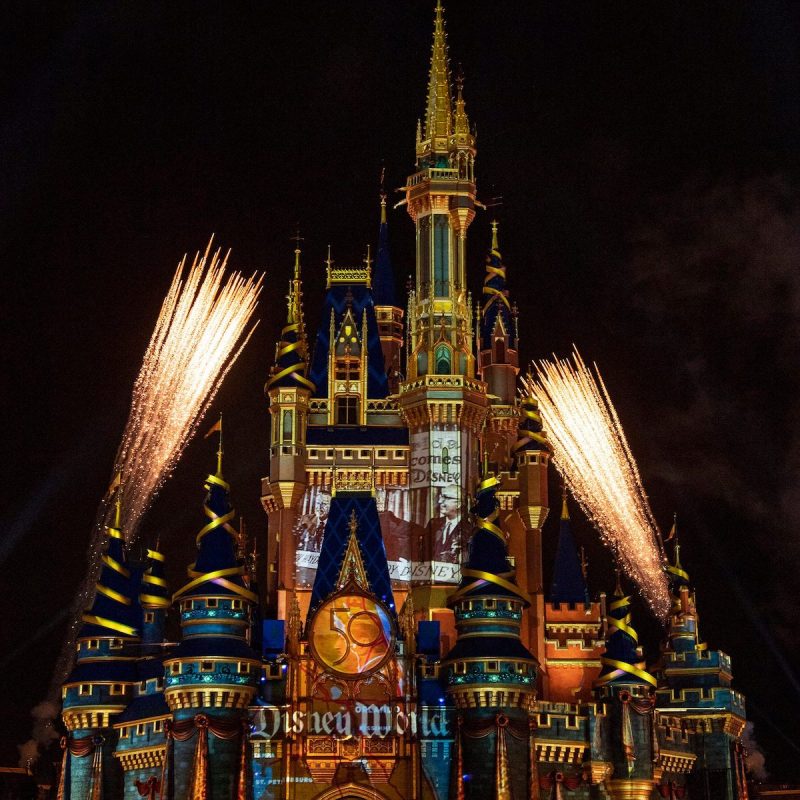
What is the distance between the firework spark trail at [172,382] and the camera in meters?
96.6

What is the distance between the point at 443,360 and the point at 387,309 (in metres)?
9.34

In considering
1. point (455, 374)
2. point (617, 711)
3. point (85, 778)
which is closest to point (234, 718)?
point (85, 778)

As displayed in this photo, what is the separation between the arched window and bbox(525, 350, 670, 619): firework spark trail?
7.39m

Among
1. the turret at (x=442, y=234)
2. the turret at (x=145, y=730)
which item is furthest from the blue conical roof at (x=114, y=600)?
the turret at (x=442, y=234)

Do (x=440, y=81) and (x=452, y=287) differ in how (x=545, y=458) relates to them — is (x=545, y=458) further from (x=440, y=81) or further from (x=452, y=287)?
(x=440, y=81)

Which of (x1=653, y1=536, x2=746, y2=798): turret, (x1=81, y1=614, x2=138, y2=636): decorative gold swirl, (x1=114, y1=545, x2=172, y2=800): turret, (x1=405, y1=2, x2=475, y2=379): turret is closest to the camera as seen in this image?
(x1=114, y1=545, x2=172, y2=800): turret

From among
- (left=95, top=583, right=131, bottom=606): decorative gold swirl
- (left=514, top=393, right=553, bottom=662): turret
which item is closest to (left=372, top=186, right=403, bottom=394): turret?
(left=514, top=393, right=553, bottom=662): turret

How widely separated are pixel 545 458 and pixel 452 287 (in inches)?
383

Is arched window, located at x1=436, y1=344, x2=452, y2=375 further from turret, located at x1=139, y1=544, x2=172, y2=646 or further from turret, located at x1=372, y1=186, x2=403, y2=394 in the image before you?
turret, located at x1=139, y1=544, x2=172, y2=646

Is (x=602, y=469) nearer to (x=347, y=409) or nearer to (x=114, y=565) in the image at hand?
(x=347, y=409)

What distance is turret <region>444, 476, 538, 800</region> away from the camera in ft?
282

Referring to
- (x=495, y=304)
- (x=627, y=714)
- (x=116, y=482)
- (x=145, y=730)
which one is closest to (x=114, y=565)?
(x=116, y=482)

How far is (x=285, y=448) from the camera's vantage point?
328ft

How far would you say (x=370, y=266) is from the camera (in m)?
110
